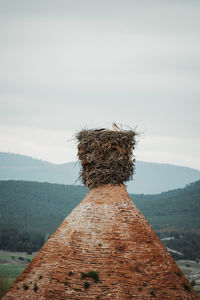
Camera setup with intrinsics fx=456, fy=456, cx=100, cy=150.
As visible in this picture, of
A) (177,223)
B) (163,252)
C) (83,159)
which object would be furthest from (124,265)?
(177,223)

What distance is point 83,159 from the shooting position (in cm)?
977

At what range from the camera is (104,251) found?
842 centimetres

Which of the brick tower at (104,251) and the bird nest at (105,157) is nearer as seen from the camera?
the brick tower at (104,251)

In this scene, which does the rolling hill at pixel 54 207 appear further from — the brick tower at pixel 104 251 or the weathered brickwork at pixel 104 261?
the weathered brickwork at pixel 104 261

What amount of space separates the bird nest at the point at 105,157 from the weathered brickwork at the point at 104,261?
0.28 metres

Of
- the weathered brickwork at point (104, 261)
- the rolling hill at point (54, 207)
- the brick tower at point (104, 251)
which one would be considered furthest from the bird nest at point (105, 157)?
the rolling hill at point (54, 207)

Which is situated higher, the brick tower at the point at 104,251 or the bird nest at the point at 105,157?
the bird nest at the point at 105,157

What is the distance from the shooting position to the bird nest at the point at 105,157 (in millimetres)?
9461

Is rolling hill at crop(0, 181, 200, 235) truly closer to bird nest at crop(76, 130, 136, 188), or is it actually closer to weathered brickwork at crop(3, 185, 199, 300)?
bird nest at crop(76, 130, 136, 188)

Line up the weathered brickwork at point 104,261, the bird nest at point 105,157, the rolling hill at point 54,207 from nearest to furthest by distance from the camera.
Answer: the weathered brickwork at point 104,261
the bird nest at point 105,157
the rolling hill at point 54,207

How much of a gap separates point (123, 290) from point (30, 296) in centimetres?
174

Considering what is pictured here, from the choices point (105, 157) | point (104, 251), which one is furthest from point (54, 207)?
point (104, 251)

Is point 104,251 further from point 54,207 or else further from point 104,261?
point 54,207

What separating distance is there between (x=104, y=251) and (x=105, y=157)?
2.03m
